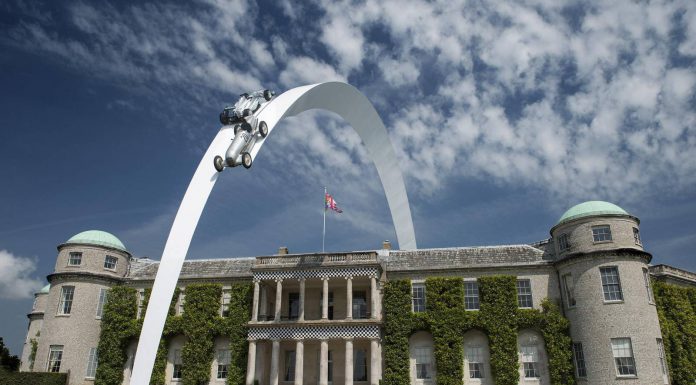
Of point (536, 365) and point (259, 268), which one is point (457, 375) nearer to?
point (536, 365)

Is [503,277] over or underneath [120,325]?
over

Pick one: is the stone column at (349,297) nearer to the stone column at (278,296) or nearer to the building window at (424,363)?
the stone column at (278,296)

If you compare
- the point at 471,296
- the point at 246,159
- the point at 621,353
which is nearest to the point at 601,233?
the point at 621,353

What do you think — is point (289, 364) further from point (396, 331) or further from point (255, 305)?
point (396, 331)

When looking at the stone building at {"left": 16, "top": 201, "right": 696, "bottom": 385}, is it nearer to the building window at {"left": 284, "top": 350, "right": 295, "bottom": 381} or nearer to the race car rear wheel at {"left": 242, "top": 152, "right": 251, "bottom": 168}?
the building window at {"left": 284, "top": 350, "right": 295, "bottom": 381}

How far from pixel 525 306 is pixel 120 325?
2550cm

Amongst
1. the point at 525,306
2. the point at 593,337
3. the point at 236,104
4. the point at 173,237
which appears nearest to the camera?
the point at 173,237

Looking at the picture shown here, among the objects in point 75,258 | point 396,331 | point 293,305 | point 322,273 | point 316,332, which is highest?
point 75,258

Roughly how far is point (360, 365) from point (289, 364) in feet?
15.4

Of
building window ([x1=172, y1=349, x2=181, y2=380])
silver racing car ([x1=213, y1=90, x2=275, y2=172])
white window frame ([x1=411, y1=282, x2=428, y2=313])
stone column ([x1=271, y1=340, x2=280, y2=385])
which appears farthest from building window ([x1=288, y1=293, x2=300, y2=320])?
silver racing car ([x1=213, y1=90, x2=275, y2=172])

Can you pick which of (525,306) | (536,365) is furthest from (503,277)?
(536,365)

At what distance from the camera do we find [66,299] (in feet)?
113

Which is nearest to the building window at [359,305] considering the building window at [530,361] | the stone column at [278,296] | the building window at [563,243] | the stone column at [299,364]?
the stone column at [299,364]

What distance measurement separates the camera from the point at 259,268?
108 feet
